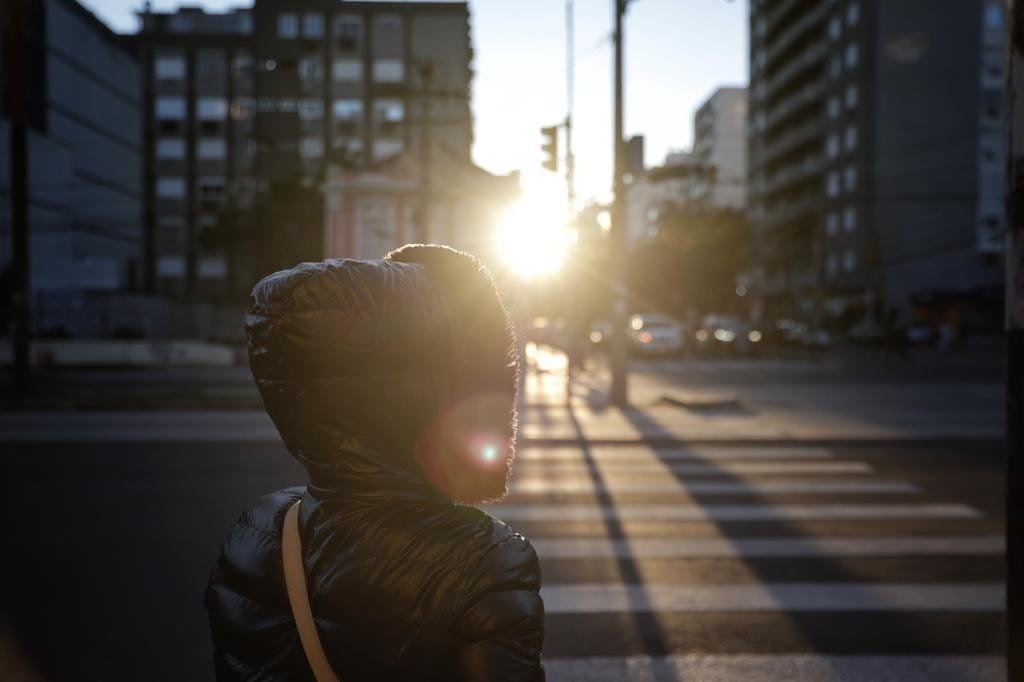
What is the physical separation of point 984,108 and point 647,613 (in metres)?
63.7

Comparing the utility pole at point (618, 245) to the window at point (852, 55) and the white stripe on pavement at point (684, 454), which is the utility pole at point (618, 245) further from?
the window at point (852, 55)

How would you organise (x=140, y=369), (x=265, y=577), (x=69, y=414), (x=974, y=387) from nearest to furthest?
(x=265, y=577) < (x=69, y=414) < (x=974, y=387) < (x=140, y=369)

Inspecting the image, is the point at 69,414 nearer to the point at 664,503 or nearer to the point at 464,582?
the point at 664,503

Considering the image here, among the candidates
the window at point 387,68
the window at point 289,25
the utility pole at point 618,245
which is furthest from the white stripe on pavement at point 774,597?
→ the window at point 289,25

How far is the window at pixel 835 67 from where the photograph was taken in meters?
65.0

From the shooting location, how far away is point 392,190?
47.7 m

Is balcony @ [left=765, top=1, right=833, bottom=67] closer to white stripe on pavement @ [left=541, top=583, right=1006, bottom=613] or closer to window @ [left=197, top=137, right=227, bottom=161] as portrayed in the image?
window @ [left=197, top=137, right=227, bottom=161]

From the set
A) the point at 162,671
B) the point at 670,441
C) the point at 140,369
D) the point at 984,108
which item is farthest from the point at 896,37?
the point at 162,671

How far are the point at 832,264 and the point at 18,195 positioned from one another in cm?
5886

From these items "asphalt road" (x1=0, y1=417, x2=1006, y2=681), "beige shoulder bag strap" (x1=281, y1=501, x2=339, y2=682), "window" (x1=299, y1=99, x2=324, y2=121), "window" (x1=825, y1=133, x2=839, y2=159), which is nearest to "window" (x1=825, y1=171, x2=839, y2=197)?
"window" (x1=825, y1=133, x2=839, y2=159)

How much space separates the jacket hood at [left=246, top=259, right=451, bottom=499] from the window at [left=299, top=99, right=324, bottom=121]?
69.3 metres

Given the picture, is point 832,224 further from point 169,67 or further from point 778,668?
point 778,668

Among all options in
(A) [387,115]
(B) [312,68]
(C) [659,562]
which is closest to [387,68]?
(A) [387,115]

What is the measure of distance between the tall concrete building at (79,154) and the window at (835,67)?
46.9 meters
